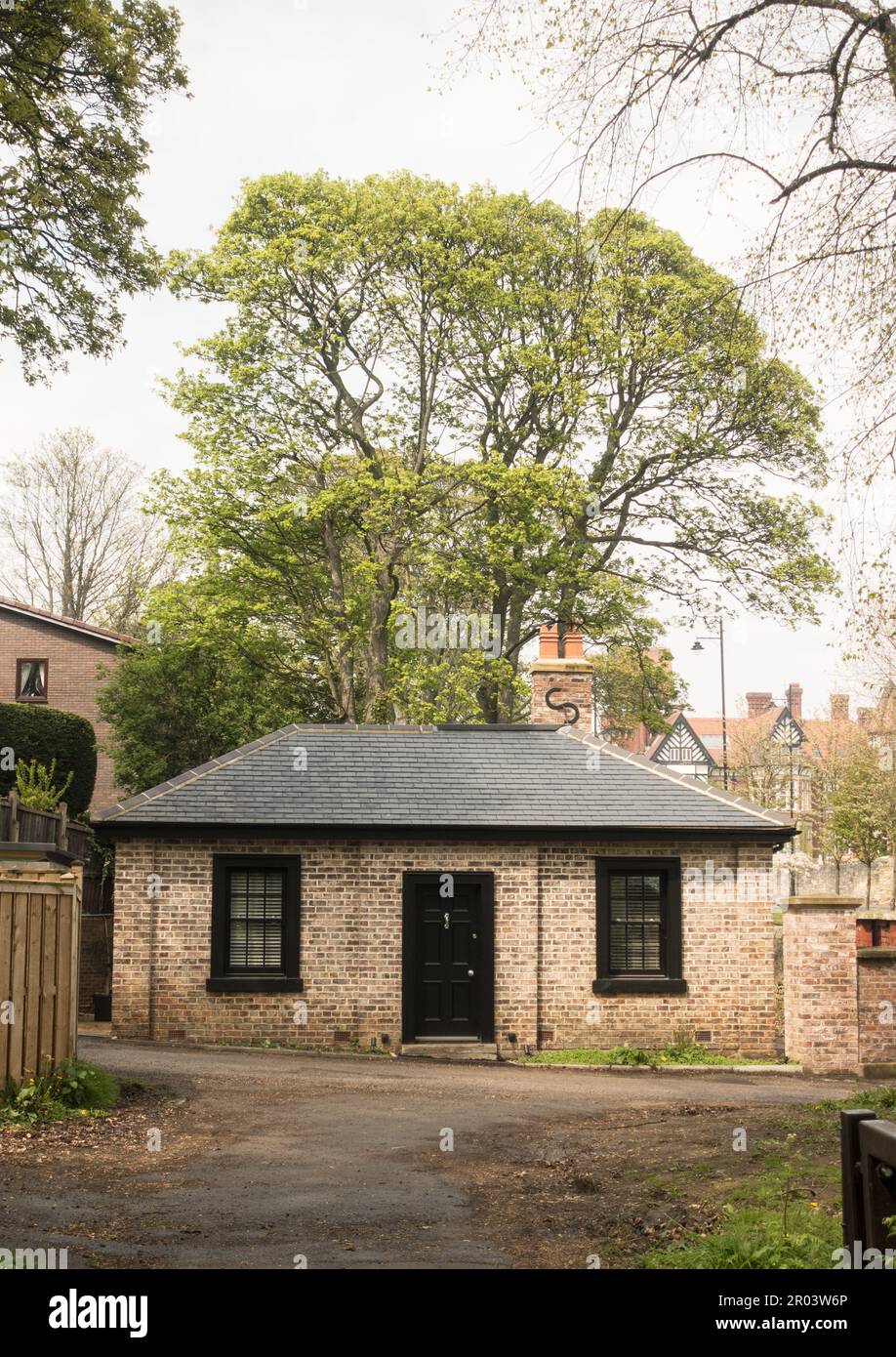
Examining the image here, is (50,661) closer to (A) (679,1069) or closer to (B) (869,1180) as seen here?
(A) (679,1069)

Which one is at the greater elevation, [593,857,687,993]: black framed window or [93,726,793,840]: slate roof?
[93,726,793,840]: slate roof

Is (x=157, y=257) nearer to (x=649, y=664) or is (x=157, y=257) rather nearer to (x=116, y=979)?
(x=116, y=979)

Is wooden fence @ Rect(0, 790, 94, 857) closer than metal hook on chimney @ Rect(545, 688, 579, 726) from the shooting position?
Yes

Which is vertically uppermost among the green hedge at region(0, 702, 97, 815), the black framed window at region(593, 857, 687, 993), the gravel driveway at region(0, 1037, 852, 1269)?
the green hedge at region(0, 702, 97, 815)

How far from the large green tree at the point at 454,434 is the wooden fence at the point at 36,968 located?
639 inches

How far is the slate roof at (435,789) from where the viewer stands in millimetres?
19094

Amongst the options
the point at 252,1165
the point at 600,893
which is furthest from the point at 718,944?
the point at 252,1165

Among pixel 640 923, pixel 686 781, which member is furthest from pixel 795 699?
pixel 640 923

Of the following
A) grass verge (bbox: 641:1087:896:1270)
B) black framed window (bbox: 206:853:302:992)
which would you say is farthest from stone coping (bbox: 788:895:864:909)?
grass verge (bbox: 641:1087:896:1270)

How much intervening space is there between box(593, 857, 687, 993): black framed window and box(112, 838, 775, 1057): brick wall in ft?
0.52

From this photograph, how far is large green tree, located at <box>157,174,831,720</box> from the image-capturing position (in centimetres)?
2820

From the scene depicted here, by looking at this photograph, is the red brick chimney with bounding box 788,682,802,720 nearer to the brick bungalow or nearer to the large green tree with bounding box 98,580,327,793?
the large green tree with bounding box 98,580,327,793

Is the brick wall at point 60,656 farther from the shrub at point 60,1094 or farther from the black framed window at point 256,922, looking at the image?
the shrub at point 60,1094

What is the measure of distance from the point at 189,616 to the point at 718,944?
14498 mm
